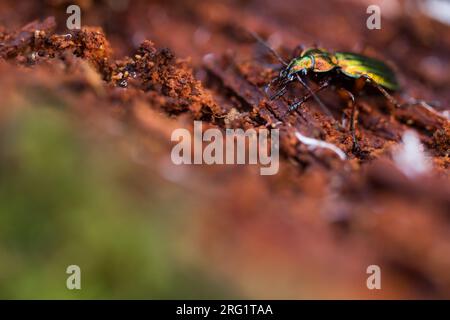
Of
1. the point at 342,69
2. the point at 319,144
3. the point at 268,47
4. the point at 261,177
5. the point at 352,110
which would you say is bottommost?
the point at 261,177

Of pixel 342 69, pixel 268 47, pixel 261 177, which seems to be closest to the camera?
pixel 261 177

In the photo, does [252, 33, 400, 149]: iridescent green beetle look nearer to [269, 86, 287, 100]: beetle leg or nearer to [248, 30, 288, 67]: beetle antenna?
[248, 30, 288, 67]: beetle antenna

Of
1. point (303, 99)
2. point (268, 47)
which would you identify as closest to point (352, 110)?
point (303, 99)

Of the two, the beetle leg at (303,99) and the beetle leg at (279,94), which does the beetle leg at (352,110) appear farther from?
the beetle leg at (279,94)

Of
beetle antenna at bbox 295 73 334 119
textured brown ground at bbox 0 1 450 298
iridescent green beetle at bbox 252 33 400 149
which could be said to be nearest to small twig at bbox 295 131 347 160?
textured brown ground at bbox 0 1 450 298

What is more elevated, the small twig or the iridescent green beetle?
the iridescent green beetle

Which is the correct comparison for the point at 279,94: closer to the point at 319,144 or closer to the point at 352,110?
the point at 352,110

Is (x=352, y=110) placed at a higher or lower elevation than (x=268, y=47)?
lower
